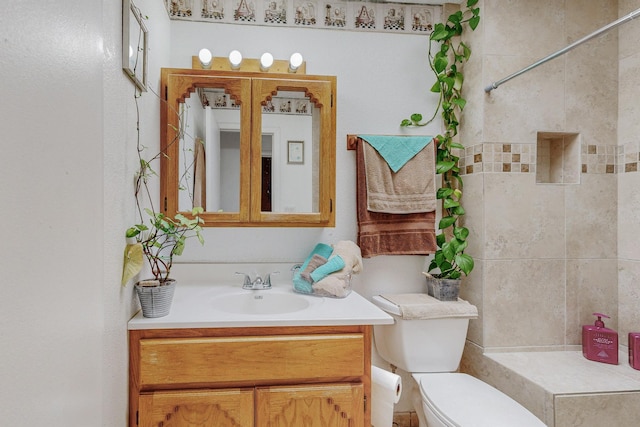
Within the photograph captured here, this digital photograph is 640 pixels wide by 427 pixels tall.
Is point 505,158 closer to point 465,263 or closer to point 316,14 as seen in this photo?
point 465,263

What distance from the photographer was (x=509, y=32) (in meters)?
1.79

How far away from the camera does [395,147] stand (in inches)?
72.3

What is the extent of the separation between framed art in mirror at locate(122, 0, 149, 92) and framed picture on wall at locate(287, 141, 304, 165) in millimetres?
652

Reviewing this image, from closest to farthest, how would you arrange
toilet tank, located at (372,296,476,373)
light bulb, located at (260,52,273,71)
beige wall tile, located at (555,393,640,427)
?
beige wall tile, located at (555,393,640,427) < toilet tank, located at (372,296,476,373) < light bulb, located at (260,52,273,71)

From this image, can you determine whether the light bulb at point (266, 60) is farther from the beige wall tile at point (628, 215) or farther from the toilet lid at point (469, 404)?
the beige wall tile at point (628, 215)

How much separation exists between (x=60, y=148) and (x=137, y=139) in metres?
0.58

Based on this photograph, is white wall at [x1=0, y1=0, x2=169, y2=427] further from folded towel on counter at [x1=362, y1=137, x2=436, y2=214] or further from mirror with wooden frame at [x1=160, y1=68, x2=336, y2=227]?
folded towel on counter at [x1=362, y1=137, x2=436, y2=214]

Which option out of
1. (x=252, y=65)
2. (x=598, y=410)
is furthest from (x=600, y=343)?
(x=252, y=65)

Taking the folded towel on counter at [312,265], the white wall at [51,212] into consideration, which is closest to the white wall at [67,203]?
the white wall at [51,212]

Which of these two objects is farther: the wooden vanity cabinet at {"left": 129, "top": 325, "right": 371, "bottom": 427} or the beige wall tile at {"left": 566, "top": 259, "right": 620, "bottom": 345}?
the beige wall tile at {"left": 566, "top": 259, "right": 620, "bottom": 345}

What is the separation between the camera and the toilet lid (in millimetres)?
1275

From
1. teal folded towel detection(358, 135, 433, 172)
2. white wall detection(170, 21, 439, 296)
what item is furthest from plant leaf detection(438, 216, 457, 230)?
teal folded towel detection(358, 135, 433, 172)

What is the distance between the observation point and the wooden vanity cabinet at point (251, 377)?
1.27 metres

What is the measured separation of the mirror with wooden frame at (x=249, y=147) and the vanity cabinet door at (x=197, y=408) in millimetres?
702
